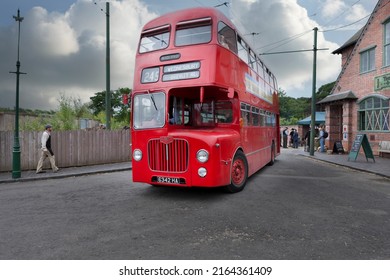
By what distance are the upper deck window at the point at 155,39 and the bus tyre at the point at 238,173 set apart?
10.6 feet

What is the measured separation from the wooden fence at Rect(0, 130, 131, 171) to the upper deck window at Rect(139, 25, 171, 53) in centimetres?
681

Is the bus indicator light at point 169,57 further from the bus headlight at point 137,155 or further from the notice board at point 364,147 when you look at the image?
the notice board at point 364,147

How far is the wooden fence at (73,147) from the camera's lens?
10.7 m

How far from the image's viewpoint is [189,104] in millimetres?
7238

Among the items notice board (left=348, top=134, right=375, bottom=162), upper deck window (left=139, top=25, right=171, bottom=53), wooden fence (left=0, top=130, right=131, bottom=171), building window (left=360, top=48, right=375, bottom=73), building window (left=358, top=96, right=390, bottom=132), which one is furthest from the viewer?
building window (left=360, top=48, right=375, bottom=73)

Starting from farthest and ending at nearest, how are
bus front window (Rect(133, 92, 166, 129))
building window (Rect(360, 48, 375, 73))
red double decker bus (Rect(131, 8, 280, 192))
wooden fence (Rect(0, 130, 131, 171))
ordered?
building window (Rect(360, 48, 375, 73)) → wooden fence (Rect(0, 130, 131, 171)) → bus front window (Rect(133, 92, 166, 129)) → red double decker bus (Rect(131, 8, 280, 192))

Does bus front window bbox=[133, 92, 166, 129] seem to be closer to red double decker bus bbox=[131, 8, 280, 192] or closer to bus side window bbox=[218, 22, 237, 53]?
red double decker bus bbox=[131, 8, 280, 192]

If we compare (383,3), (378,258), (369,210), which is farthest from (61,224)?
(383,3)

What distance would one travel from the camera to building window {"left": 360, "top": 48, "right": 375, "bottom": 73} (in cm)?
1659

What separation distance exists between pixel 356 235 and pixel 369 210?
5.57 feet

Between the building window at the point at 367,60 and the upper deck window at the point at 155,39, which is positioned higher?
the building window at the point at 367,60

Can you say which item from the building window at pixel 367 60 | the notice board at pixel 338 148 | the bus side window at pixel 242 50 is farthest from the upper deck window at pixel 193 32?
the notice board at pixel 338 148

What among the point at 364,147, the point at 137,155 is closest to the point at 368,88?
the point at 364,147

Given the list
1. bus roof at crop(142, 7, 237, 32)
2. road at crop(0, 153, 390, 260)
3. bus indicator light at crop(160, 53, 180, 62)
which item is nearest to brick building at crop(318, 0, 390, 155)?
road at crop(0, 153, 390, 260)
